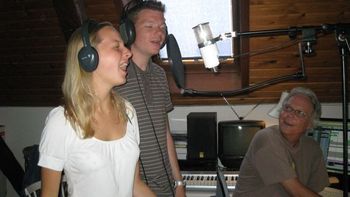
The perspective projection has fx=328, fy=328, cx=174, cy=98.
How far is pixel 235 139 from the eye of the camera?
9.66 feet

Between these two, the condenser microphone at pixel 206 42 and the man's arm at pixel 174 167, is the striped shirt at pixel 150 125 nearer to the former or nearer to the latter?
the man's arm at pixel 174 167

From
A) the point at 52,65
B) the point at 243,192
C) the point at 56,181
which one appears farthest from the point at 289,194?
the point at 52,65

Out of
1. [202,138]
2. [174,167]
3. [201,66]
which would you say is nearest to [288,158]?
[174,167]

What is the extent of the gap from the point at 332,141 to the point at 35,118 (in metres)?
3.13

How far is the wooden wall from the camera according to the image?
254cm

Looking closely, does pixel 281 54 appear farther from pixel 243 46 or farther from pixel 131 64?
pixel 131 64

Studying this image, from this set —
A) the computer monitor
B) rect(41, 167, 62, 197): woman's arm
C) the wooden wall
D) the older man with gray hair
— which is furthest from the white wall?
rect(41, 167, 62, 197): woman's arm

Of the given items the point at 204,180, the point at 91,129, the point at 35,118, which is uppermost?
the point at 91,129

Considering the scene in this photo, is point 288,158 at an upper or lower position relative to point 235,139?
upper

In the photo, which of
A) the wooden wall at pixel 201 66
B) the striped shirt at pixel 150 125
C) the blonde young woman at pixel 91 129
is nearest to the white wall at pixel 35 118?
the wooden wall at pixel 201 66

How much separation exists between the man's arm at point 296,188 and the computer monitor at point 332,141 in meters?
1.01

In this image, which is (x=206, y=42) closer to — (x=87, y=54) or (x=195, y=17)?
(x=87, y=54)

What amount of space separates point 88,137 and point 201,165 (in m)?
1.84

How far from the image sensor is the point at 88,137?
4.02 feet
